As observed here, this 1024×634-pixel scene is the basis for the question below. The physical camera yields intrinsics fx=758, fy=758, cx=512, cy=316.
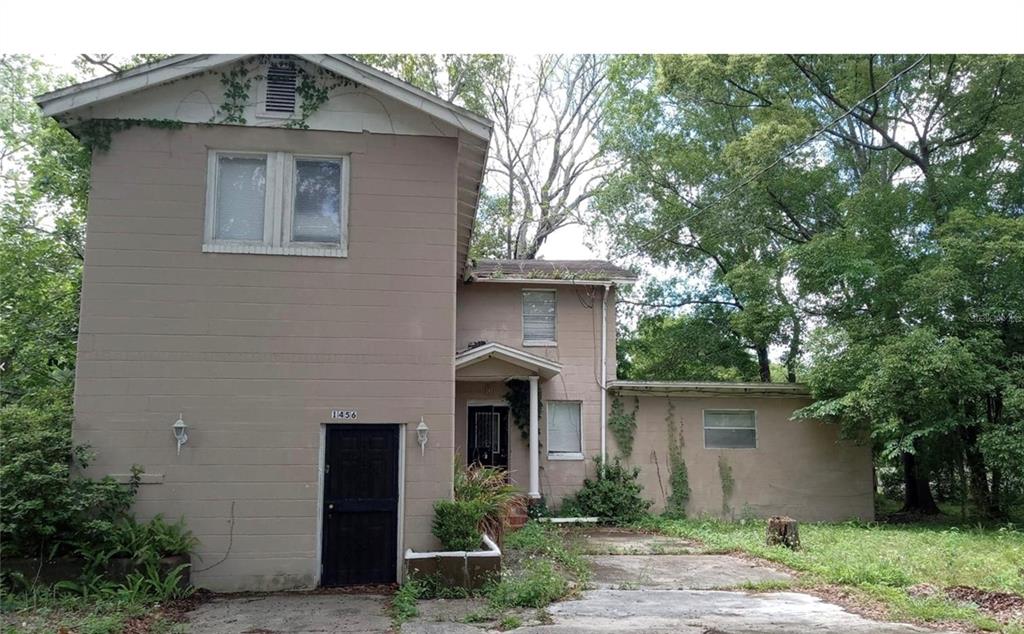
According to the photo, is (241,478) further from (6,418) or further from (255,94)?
(255,94)

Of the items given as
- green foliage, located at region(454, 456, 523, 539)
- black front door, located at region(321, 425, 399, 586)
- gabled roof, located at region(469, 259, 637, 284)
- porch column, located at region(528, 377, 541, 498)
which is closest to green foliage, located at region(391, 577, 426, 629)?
black front door, located at region(321, 425, 399, 586)

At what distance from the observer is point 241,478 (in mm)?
8219

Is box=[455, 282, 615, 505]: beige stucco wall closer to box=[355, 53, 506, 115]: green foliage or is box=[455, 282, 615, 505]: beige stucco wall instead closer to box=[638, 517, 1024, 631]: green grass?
Result: box=[638, 517, 1024, 631]: green grass

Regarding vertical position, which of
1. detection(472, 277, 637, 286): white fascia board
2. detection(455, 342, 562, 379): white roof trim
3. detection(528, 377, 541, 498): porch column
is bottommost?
detection(528, 377, 541, 498): porch column

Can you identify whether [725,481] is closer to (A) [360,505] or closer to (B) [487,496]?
(B) [487,496]

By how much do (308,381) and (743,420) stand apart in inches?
410

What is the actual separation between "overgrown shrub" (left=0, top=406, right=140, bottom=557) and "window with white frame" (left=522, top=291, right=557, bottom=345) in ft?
31.3

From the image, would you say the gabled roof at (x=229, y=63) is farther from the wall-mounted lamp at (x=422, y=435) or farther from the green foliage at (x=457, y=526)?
the green foliage at (x=457, y=526)

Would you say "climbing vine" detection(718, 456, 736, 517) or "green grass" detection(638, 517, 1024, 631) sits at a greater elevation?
"climbing vine" detection(718, 456, 736, 517)

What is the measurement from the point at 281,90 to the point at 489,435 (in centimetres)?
897

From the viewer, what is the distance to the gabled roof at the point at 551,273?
52.4 ft

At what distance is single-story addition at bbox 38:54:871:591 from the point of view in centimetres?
816

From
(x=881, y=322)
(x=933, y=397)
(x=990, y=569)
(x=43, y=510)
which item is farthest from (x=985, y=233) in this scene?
(x=43, y=510)

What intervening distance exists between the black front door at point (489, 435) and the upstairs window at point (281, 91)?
332 inches
